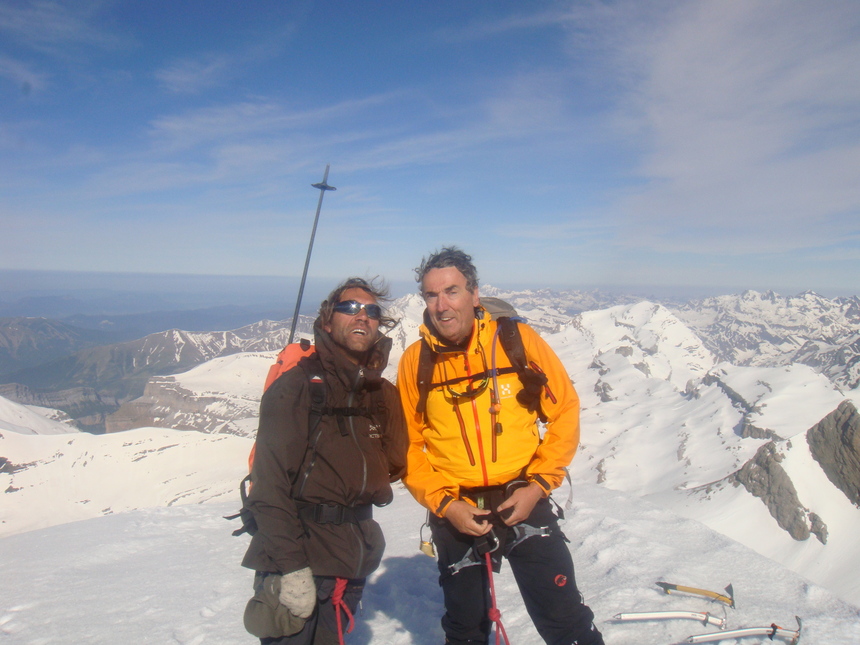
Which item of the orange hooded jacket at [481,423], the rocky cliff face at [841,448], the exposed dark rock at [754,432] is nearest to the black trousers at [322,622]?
the orange hooded jacket at [481,423]

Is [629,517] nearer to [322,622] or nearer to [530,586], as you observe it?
[530,586]

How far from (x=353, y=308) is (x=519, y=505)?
2774mm

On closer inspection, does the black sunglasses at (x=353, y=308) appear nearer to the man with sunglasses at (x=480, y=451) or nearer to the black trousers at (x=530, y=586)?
the man with sunglasses at (x=480, y=451)

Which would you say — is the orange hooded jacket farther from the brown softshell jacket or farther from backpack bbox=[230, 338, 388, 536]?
backpack bbox=[230, 338, 388, 536]

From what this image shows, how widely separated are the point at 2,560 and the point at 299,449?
36.1 ft

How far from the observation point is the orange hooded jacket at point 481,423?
542 cm

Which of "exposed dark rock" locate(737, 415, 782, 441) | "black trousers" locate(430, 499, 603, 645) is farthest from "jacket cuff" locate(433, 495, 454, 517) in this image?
"exposed dark rock" locate(737, 415, 782, 441)

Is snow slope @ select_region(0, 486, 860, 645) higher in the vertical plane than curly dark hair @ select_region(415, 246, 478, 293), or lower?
lower

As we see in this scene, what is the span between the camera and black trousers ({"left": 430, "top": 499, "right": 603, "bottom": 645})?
16.3 feet

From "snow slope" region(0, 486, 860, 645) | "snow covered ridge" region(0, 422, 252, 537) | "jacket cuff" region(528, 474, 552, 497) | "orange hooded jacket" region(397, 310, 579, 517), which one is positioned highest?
"orange hooded jacket" region(397, 310, 579, 517)

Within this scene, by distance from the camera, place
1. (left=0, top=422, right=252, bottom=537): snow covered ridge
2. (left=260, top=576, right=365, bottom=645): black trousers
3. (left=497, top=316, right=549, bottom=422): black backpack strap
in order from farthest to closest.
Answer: (left=0, top=422, right=252, bottom=537): snow covered ridge
(left=497, top=316, right=549, bottom=422): black backpack strap
(left=260, top=576, right=365, bottom=645): black trousers

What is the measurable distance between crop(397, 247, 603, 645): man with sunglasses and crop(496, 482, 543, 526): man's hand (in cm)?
1

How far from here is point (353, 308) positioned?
5.22 m

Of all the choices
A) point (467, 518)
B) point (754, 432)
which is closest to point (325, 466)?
point (467, 518)
